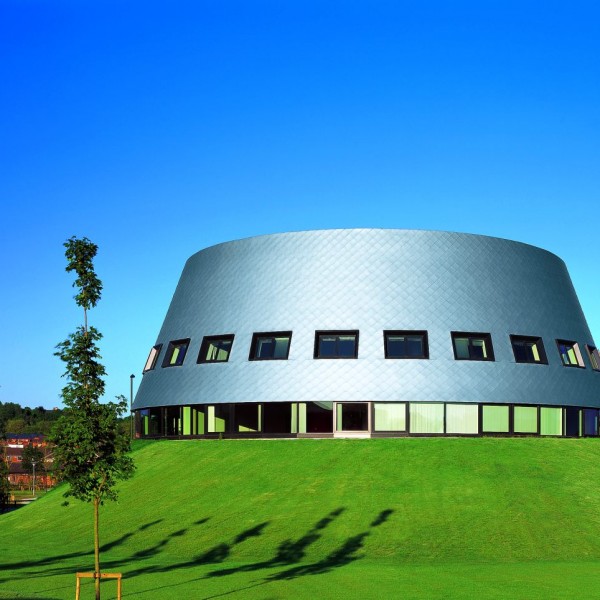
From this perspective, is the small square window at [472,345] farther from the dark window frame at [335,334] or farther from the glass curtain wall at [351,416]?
the glass curtain wall at [351,416]

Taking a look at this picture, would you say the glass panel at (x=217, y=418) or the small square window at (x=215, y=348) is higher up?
the small square window at (x=215, y=348)

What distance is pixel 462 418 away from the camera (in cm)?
4709

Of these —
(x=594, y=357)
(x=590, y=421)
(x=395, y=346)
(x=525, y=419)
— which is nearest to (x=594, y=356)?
(x=594, y=357)

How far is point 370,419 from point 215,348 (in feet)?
31.4

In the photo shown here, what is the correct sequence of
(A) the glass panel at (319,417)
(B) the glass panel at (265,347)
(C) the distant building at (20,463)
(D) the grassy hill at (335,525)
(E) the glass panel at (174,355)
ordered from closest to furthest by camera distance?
(D) the grassy hill at (335,525)
(A) the glass panel at (319,417)
(B) the glass panel at (265,347)
(E) the glass panel at (174,355)
(C) the distant building at (20,463)

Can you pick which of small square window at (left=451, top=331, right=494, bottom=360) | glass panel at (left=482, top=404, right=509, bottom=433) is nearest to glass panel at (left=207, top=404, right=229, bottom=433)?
small square window at (left=451, top=331, right=494, bottom=360)

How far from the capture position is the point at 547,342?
1991 inches

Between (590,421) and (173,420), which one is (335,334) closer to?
(173,420)

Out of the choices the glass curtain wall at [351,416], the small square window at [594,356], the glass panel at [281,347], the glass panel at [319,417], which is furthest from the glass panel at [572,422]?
the glass panel at [281,347]

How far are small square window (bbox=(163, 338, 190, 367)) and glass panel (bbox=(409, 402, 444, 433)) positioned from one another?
1340 centimetres

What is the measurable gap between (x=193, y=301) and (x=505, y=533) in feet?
88.9

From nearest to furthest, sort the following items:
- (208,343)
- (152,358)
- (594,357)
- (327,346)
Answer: (327,346) < (208,343) < (594,357) < (152,358)

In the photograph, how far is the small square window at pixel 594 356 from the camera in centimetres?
5416

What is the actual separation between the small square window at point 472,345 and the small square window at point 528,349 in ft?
5.28
